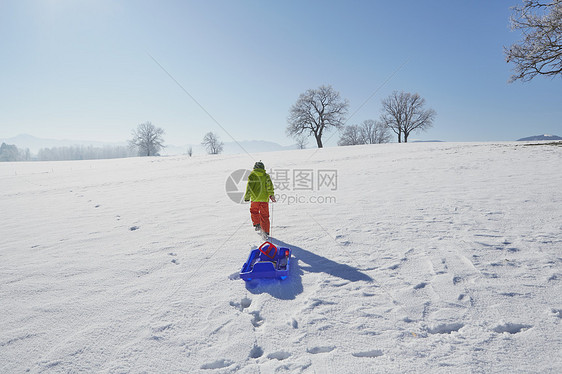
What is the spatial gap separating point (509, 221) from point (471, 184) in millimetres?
3526

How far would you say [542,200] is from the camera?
19.0ft

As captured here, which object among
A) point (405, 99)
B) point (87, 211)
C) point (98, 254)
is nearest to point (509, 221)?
point (98, 254)

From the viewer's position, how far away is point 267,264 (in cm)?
346

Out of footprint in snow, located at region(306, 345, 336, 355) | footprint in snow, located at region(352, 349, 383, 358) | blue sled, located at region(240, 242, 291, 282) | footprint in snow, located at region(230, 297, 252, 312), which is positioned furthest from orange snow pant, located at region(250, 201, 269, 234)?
footprint in snow, located at region(352, 349, 383, 358)

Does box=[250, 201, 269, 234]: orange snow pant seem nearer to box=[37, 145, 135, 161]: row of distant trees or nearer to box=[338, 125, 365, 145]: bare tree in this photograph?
box=[338, 125, 365, 145]: bare tree

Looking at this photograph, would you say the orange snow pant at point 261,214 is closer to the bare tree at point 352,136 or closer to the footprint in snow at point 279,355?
the footprint in snow at point 279,355

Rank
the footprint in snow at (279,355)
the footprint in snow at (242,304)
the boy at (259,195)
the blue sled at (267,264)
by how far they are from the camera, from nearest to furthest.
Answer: the footprint in snow at (279,355) < the footprint in snow at (242,304) < the blue sled at (267,264) < the boy at (259,195)

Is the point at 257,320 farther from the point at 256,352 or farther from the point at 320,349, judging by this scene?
the point at 320,349

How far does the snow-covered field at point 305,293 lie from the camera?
86.6 inches

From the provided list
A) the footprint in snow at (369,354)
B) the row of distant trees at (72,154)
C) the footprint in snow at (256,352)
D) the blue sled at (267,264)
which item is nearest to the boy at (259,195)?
the blue sled at (267,264)

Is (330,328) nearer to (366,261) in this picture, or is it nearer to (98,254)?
(366,261)

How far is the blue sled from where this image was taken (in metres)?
3.43

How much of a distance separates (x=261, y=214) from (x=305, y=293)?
2507 mm

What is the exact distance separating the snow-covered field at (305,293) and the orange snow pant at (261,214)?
347 mm
